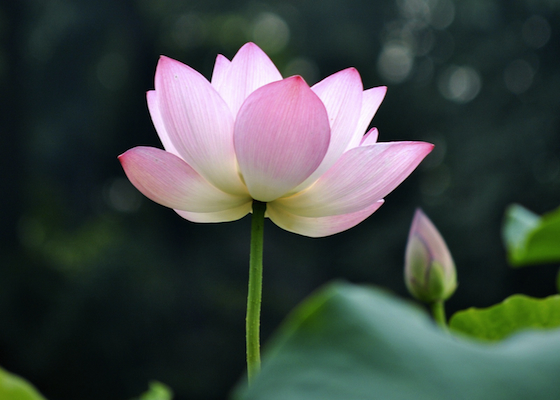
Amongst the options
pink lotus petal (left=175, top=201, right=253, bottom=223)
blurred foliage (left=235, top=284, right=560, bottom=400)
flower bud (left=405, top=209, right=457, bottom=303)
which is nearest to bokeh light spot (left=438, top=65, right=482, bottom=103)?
flower bud (left=405, top=209, right=457, bottom=303)

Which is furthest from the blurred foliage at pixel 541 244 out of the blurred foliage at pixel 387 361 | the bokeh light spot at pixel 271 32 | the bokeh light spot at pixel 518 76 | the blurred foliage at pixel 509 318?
the bokeh light spot at pixel 271 32

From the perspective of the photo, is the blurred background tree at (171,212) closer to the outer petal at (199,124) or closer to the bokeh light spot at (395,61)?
the bokeh light spot at (395,61)

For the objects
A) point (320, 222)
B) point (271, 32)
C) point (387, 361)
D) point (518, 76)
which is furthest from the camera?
point (271, 32)

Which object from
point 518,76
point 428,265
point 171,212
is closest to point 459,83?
point 518,76

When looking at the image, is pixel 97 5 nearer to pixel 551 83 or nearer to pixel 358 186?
pixel 551 83

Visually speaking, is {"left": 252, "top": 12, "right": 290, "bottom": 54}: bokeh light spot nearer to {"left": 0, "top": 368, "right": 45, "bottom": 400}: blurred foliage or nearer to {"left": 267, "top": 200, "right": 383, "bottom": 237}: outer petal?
{"left": 267, "top": 200, "right": 383, "bottom": 237}: outer petal

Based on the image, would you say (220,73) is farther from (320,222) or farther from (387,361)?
(387,361)

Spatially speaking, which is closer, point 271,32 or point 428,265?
point 428,265

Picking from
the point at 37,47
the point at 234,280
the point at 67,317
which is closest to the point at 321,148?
the point at 67,317
